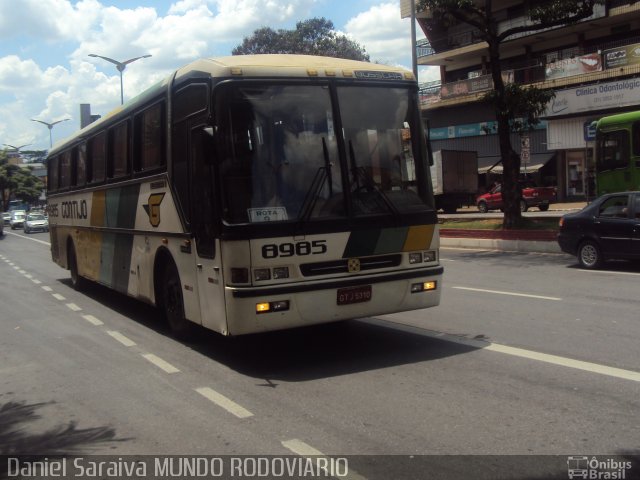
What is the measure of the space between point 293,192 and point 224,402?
2.14 meters

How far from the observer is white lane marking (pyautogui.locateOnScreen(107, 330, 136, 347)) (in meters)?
8.42

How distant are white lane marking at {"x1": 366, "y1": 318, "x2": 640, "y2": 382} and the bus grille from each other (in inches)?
57.4

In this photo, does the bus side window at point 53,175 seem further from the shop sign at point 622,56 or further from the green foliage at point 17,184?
the green foliage at point 17,184

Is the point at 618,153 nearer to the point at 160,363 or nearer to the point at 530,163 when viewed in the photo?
the point at 160,363

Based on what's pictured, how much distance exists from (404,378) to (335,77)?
3187mm

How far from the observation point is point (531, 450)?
14.3 ft

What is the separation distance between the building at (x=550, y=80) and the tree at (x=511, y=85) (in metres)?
8.21

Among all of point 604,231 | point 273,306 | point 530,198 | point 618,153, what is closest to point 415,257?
point 273,306

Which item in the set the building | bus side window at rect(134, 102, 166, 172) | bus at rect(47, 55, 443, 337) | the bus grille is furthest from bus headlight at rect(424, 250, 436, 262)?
the building

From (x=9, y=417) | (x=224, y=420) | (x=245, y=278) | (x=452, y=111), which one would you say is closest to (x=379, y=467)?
(x=224, y=420)

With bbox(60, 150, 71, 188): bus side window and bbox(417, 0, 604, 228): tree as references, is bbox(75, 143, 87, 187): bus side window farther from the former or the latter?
bbox(417, 0, 604, 228): tree

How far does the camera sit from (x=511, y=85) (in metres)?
19.7

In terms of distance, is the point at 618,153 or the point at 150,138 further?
the point at 618,153

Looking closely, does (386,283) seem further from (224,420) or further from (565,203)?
(565,203)
